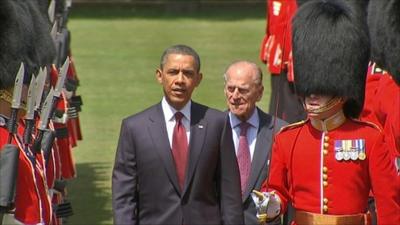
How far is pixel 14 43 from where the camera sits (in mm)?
5930

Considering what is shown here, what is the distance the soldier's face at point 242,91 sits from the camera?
639 cm

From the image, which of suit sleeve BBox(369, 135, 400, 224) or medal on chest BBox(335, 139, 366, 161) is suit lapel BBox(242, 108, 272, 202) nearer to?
medal on chest BBox(335, 139, 366, 161)

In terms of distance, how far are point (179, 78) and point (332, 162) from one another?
2.32 feet

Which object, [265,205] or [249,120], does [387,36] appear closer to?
[249,120]

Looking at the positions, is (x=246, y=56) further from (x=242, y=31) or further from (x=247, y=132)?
(x=247, y=132)

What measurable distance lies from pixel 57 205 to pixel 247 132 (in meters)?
0.96

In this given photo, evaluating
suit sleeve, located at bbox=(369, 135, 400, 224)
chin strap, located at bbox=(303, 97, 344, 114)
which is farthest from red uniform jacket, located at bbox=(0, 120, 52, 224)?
suit sleeve, located at bbox=(369, 135, 400, 224)

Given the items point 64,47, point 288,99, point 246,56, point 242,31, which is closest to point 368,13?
point 288,99

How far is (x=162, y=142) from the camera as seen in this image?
5.53m

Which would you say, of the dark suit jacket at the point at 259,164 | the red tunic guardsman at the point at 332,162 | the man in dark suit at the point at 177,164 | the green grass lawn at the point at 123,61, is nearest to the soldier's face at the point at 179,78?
the man in dark suit at the point at 177,164

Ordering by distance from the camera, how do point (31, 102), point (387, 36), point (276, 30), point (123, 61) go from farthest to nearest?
point (123, 61), point (276, 30), point (387, 36), point (31, 102)

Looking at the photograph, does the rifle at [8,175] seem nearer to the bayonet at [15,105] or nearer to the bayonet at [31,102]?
the bayonet at [15,105]

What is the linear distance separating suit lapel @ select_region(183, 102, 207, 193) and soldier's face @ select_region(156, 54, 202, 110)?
69 mm

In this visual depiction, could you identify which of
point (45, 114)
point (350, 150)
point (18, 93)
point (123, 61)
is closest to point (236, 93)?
Result: point (350, 150)
